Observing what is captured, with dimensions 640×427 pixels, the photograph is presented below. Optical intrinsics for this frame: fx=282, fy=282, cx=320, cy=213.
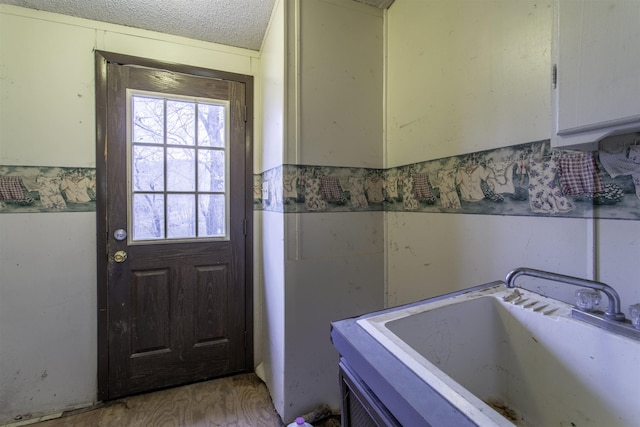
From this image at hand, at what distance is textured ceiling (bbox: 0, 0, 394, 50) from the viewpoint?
5.23 ft

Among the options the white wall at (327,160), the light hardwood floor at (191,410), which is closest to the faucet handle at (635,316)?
the white wall at (327,160)

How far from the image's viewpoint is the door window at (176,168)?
180 centimetres

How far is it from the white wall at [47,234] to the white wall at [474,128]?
71.0 inches

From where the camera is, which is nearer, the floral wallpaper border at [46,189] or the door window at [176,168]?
the floral wallpaper border at [46,189]

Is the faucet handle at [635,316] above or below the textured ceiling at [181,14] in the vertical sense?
below

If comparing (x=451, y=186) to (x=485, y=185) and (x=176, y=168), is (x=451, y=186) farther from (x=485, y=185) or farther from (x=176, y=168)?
(x=176, y=168)

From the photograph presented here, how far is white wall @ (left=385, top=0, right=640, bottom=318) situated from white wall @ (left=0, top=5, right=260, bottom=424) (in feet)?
5.92

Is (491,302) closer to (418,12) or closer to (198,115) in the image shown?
(418,12)

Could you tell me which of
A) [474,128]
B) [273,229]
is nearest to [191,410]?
[273,229]

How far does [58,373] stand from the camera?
1662mm

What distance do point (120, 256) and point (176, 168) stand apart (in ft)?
2.13

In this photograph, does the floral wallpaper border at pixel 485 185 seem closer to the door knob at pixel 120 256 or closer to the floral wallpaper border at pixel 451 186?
the floral wallpaper border at pixel 451 186

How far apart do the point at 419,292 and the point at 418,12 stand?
1.46 metres

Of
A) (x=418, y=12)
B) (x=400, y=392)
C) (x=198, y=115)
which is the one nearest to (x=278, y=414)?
(x=400, y=392)
